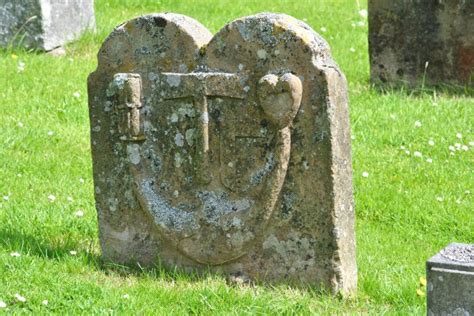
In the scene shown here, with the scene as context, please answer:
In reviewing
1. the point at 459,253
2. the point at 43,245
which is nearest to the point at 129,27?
the point at 43,245

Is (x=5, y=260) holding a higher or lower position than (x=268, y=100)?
lower

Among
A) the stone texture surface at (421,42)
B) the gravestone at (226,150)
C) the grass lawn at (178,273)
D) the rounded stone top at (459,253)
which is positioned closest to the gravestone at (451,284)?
the rounded stone top at (459,253)

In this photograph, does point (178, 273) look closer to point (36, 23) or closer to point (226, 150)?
point (226, 150)

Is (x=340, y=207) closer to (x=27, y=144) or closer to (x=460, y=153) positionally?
(x=460, y=153)

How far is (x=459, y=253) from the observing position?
4.20 m

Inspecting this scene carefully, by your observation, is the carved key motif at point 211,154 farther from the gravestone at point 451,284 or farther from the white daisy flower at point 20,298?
the gravestone at point 451,284

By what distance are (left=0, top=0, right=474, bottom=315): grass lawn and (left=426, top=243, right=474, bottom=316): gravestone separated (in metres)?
0.83

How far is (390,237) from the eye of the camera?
6.24m

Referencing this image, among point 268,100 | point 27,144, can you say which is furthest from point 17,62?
point 268,100

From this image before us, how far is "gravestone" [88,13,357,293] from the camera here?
5152 millimetres

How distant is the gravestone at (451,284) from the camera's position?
4.07 m

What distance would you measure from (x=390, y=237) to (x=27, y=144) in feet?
9.20

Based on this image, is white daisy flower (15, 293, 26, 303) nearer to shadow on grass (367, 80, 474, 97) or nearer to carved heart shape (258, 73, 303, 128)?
carved heart shape (258, 73, 303, 128)

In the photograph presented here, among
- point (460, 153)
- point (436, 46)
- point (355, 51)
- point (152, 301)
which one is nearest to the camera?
point (152, 301)
